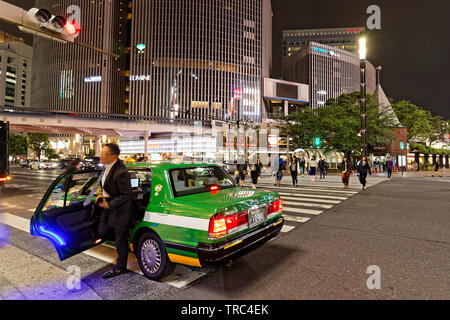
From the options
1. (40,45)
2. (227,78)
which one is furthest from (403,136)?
(40,45)

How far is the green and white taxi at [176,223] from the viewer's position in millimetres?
2846

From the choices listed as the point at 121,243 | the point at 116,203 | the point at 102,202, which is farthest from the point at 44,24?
the point at 121,243

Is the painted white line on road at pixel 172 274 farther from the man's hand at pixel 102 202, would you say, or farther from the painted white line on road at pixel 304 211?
the painted white line on road at pixel 304 211

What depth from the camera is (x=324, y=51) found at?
100000 millimetres

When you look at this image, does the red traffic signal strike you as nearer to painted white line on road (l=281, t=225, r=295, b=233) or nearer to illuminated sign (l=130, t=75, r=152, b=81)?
painted white line on road (l=281, t=225, r=295, b=233)

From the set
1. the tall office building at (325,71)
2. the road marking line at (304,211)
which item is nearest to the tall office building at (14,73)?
the tall office building at (325,71)

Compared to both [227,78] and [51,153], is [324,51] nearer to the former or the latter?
[227,78]

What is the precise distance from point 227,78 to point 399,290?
77019 mm

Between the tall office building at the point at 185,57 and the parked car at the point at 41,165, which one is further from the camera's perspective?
the tall office building at the point at 185,57

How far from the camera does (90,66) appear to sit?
7912 cm

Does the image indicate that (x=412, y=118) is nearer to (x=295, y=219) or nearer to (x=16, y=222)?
(x=295, y=219)

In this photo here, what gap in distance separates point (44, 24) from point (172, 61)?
71.5m
